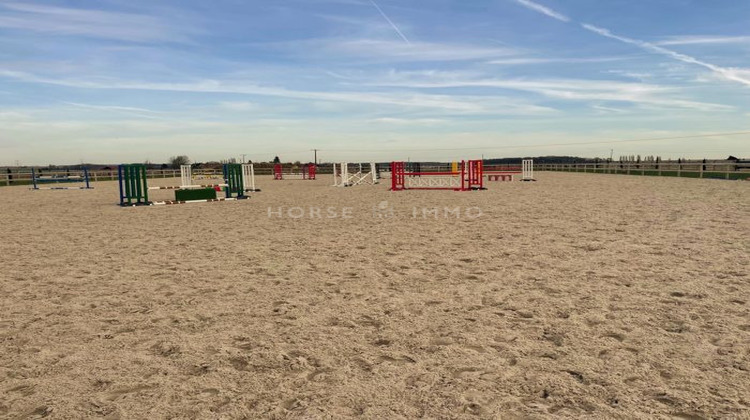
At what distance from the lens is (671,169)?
35.3m

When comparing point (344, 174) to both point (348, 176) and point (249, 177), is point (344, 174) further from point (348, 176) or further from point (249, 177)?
point (249, 177)

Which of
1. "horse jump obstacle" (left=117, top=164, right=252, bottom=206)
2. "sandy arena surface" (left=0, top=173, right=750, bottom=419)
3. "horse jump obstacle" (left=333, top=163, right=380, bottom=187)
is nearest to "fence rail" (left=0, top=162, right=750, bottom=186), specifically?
"horse jump obstacle" (left=333, top=163, right=380, bottom=187)

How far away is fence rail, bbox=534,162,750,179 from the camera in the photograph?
90.9ft

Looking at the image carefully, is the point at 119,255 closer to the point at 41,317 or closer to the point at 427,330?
the point at 41,317

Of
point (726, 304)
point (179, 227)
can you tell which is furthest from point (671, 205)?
point (179, 227)

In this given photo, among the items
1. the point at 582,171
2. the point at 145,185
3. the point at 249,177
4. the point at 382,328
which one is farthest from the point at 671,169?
the point at 382,328

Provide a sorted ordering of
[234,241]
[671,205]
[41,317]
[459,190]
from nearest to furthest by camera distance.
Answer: [41,317] → [234,241] → [671,205] → [459,190]

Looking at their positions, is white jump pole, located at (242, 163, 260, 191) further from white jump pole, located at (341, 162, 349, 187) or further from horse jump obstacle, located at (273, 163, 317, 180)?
horse jump obstacle, located at (273, 163, 317, 180)

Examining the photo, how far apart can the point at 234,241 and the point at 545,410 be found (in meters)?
6.91

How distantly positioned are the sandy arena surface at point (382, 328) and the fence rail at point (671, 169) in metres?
24.8

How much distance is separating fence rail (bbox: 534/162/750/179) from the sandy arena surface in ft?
81.3

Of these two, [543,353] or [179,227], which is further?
[179,227]

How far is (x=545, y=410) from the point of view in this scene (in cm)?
263

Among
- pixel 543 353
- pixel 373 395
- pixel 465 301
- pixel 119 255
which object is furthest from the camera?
pixel 119 255
